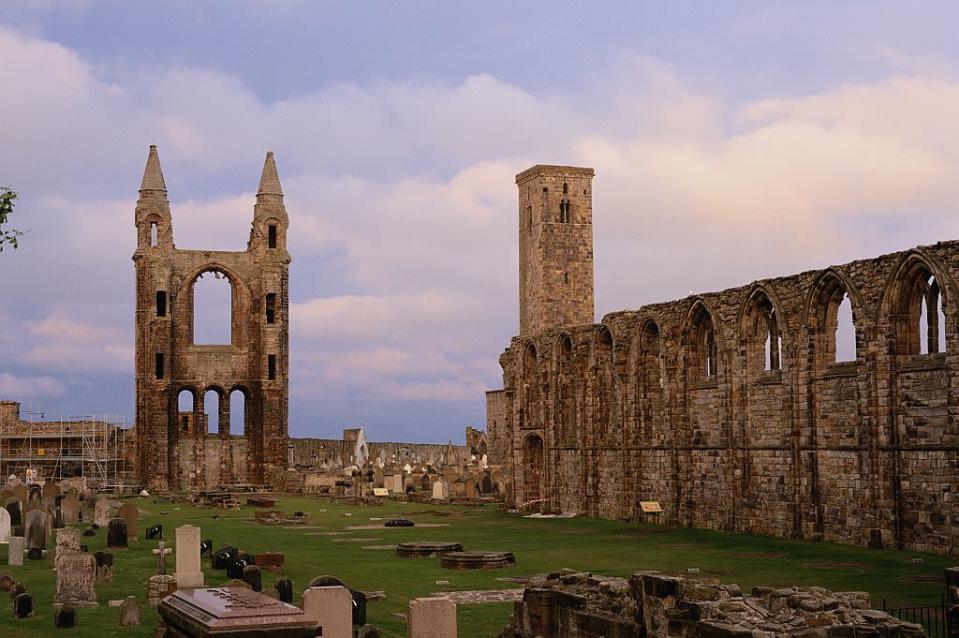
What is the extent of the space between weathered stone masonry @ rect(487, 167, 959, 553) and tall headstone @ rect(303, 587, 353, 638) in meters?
15.1

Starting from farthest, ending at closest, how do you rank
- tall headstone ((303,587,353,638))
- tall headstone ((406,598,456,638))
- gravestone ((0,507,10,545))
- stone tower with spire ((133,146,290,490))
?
stone tower with spire ((133,146,290,490))
gravestone ((0,507,10,545))
tall headstone ((406,598,456,638))
tall headstone ((303,587,353,638))

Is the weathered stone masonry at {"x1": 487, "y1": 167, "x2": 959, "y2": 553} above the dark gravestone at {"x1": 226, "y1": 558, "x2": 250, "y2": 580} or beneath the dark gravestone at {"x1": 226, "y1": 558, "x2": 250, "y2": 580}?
above

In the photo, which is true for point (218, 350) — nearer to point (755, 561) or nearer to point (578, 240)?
point (578, 240)

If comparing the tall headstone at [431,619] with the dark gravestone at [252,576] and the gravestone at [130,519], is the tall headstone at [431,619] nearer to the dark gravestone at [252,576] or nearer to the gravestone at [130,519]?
the dark gravestone at [252,576]

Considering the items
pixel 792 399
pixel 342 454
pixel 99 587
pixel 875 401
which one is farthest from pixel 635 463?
pixel 342 454

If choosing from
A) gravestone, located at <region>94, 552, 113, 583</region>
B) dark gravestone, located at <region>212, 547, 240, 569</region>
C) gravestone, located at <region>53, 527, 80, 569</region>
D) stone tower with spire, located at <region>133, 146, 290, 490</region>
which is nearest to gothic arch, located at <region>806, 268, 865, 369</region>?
dark gravestone, located at <region>212, 547, 240, 569</region>

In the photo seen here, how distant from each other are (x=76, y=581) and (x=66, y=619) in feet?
6.29

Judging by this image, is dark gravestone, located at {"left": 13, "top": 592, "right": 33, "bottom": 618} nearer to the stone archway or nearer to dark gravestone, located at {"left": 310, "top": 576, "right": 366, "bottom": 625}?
dark gravestone, located at {"left": 310, "top": 576, "right": 366, "bottom": 625}

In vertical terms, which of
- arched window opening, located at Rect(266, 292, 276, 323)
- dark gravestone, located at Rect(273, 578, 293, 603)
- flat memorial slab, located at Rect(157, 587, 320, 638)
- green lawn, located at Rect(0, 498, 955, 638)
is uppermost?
arched window opening, located at Rect(266, 292, 276, 323)

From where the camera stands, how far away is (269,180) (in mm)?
66125

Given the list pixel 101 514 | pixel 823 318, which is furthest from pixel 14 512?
pixel 823 318

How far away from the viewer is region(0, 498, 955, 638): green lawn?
1745 cm

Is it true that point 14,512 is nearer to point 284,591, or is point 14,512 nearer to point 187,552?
point 187,552

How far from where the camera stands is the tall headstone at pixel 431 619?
1302 cm
